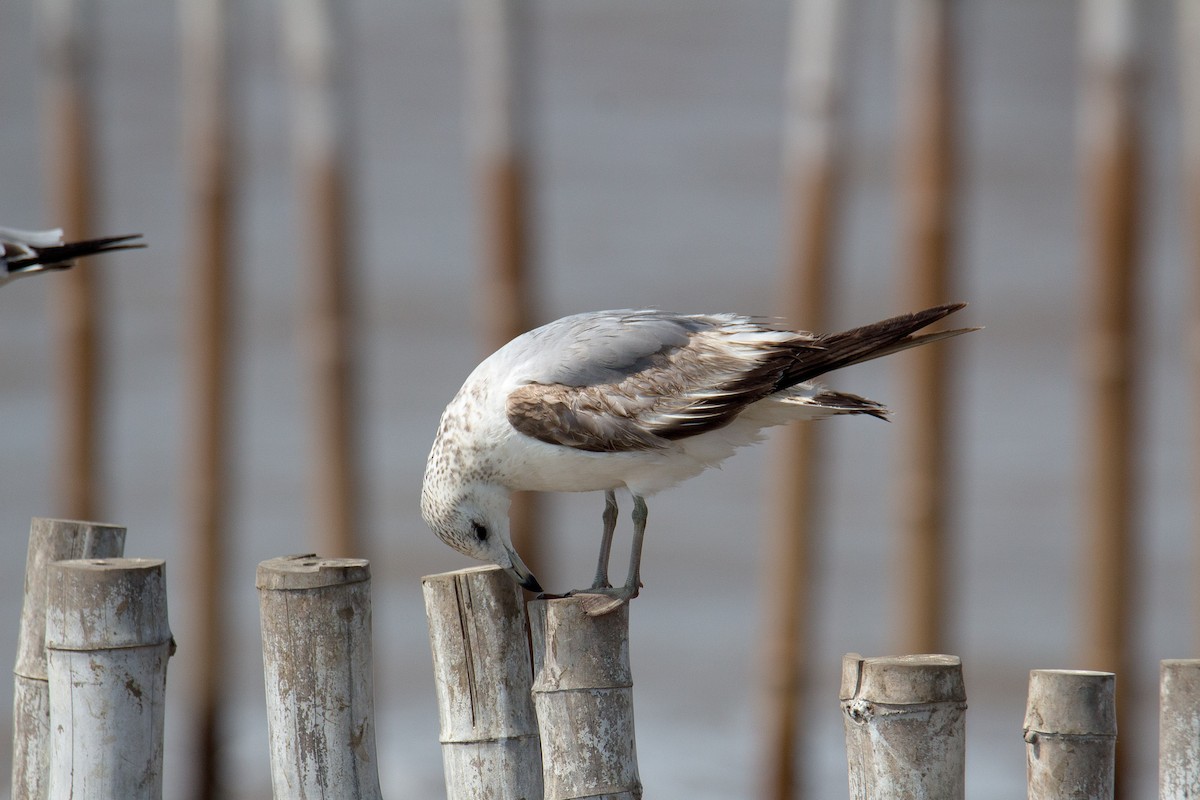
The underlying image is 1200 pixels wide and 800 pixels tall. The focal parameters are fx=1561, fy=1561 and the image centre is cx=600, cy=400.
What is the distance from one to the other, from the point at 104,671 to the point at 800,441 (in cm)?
443

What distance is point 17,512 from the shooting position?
1119 cm

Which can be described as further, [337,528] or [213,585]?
[213,585]

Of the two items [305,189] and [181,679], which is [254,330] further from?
[305,189]

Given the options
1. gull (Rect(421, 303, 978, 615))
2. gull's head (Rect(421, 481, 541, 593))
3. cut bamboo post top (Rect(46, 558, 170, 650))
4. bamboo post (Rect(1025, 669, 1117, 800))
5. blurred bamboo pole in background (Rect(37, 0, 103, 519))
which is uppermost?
blurred bamboo pole in background (Rect(37, 0, 103, 519))

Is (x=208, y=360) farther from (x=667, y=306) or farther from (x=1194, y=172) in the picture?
(x=667, y=306)

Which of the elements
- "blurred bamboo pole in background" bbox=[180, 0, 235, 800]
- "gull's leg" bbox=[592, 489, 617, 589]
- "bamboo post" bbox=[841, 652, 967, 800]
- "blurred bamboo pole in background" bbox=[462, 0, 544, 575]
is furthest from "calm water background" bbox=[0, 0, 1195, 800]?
"bamboo post" bbox=[841, 652, 967, 800]

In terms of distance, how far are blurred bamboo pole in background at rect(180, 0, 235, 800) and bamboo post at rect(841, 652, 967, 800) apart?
209 inches

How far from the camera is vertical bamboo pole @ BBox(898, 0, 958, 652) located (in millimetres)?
6605

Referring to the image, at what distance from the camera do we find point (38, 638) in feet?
11.3

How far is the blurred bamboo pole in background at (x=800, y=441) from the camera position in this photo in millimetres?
7039

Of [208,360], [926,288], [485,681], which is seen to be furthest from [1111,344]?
[208,360]

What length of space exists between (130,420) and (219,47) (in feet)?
19.2

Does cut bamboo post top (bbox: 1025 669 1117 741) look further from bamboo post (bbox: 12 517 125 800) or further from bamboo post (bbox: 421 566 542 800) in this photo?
bamboo post (bbox: 12 517 125 800)

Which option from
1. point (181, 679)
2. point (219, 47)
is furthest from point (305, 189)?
point (181, 679)
